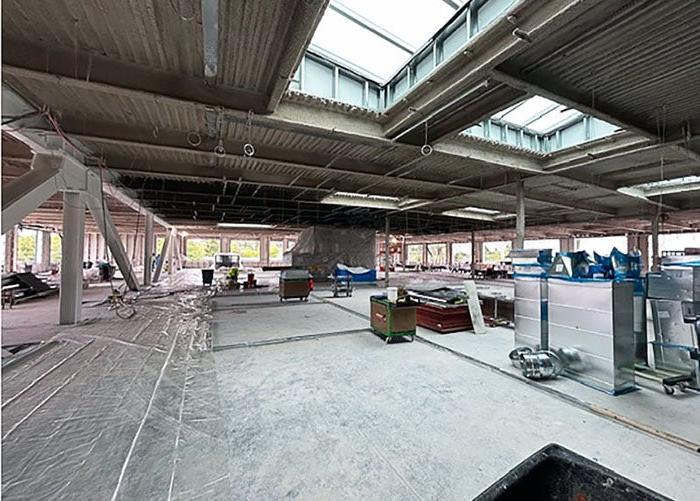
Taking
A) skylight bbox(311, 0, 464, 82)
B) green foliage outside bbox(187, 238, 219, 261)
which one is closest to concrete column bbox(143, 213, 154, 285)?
skylight bbox(311, 0, 464, 82)

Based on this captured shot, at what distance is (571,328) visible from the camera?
146 inches

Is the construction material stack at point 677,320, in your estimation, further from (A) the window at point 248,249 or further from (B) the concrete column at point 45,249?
(A) the window at point 248,249

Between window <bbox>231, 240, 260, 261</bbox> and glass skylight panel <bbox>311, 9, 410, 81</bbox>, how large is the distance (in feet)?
90.3

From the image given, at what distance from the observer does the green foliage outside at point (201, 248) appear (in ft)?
99.5

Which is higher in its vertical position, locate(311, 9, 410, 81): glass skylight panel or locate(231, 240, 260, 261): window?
locate(311, 9, 410, 81): glass skylight panel

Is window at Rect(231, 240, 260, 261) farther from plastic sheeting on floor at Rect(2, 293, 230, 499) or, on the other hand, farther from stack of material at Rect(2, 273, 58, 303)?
plastic sheeting on floor at Rect(2, 293, 230, 499)

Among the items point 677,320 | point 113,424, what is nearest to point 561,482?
point 113,424

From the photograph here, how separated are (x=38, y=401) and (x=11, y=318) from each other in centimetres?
489

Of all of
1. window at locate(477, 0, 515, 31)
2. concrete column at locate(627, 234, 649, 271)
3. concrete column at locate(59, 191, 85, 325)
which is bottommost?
concrete column at locate(59, 191, 85, 325)

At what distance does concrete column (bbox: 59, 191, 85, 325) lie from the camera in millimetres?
5859

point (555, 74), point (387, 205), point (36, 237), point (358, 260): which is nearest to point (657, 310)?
point (555, 74)

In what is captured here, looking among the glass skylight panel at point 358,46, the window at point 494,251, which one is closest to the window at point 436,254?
the window at point 494,251

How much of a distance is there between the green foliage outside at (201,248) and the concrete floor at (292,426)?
2769 cm

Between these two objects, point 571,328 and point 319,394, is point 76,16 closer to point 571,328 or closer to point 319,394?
point 319,394
